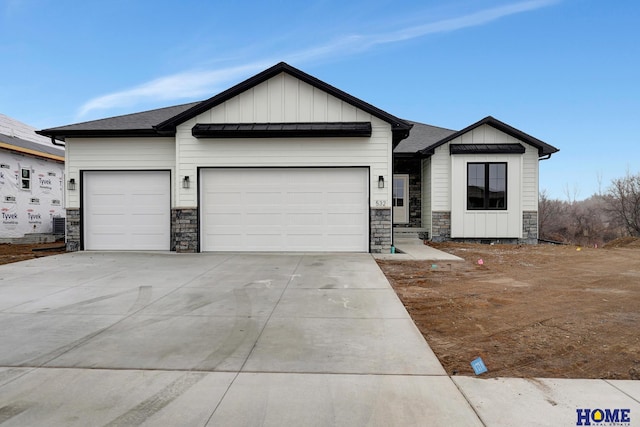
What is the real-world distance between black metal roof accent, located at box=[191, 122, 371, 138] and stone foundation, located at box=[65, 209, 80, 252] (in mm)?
4882

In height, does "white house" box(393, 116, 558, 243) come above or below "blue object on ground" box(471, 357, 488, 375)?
above

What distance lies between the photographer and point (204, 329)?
4.24 meters

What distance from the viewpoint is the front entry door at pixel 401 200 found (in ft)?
52.0

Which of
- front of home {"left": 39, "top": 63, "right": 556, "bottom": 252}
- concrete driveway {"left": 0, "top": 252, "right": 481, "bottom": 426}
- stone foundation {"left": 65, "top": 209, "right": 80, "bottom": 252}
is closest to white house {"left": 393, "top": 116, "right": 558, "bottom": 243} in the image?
front of home {"left": 39, "top": 63, "right": 556, "bottom": 252}

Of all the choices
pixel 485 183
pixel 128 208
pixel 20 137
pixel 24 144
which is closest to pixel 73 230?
pixel 128 208

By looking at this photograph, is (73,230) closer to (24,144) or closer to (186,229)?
(186,229)

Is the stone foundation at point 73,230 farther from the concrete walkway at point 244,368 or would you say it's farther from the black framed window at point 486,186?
the black framed window at point 486,186

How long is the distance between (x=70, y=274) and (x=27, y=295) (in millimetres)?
1793

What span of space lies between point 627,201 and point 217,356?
3050 centimetres

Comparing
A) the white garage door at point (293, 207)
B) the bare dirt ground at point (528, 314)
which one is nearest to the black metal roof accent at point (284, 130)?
the white garage door at point (293, 207)

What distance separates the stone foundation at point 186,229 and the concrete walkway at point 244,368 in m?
4.56

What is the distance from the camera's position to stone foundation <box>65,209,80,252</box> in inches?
445

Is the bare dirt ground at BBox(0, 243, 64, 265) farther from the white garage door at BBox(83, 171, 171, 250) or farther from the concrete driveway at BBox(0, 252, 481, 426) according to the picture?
the concrete driveway at BBox(0, 252, 481, 426)

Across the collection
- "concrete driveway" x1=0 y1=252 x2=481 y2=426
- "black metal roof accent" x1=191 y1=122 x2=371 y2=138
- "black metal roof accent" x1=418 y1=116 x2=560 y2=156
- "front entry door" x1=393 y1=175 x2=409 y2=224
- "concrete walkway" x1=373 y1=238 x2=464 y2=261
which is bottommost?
"concrete driveway" x1=0 y1=252 x2=481 y2=426
